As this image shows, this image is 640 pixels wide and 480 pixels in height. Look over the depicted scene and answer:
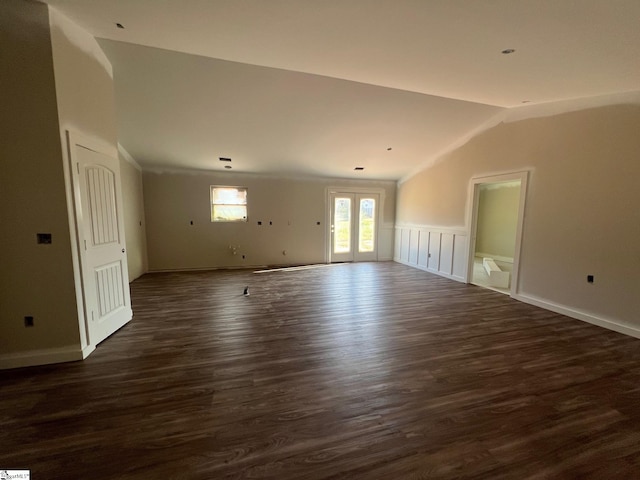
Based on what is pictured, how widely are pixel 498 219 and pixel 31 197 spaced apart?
31.0ft

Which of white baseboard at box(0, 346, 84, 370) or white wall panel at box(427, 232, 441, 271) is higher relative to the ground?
white wall panel at box(427, 232, 441, 271)

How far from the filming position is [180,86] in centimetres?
339

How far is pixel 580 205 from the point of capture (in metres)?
3.46

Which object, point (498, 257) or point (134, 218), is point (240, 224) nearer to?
point (134, 218)

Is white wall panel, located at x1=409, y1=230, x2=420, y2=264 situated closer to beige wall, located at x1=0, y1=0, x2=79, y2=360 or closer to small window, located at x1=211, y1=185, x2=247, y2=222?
small window, located at x1=211, y1=185, x2=247, y2=222

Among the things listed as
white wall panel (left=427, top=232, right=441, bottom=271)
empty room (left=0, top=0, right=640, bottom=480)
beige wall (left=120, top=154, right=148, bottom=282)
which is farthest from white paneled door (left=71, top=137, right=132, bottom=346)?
white wall panel (left=427, top=232, right=441, bottom=271)

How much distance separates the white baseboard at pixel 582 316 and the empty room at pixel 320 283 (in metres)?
0.02

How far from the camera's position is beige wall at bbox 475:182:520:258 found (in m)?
7.31

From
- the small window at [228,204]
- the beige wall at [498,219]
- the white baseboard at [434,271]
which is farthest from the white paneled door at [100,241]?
the beige wall at [498,219]

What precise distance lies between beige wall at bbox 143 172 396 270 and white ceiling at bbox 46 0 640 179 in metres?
1.14

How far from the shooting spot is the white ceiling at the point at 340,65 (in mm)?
1911

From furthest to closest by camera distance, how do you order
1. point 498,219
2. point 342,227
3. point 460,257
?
point 498,219 → point 342,227 → point 460,257

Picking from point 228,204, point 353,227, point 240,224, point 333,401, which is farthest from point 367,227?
point 333,401

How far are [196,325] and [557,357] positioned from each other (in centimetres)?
387
